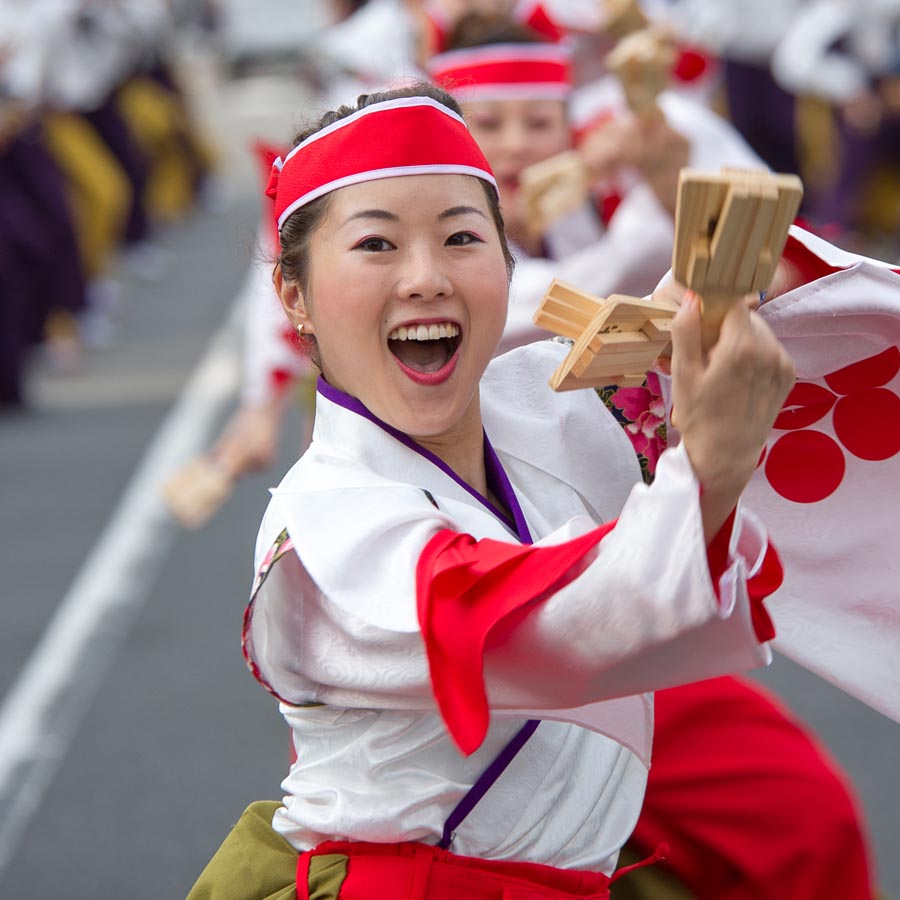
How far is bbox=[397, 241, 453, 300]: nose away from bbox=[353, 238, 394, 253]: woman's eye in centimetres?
2

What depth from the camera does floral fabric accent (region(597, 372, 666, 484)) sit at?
2330mm

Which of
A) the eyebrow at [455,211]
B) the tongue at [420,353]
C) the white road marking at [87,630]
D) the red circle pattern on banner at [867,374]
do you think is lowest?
the white road marking at [87,630]

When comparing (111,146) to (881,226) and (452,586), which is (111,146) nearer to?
(881,226)

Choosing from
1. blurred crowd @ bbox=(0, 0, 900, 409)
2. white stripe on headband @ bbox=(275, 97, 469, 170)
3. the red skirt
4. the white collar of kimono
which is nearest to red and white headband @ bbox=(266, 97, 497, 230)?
→ white stripe on headband @ bbox=(275, 97, 469, 170)

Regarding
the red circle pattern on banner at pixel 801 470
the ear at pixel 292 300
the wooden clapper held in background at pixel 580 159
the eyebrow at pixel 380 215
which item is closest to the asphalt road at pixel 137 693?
the ear at pixel 292 300

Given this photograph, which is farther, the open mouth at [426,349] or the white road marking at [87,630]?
the white road marking at [87,630]

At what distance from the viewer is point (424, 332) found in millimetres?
2090

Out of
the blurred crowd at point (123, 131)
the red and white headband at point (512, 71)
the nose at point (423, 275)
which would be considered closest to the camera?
the nose at point (423, 275)

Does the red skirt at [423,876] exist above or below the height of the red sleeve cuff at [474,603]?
below

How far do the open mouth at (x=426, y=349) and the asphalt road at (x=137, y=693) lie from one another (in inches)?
19.2

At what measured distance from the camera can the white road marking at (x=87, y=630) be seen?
4.60 meters

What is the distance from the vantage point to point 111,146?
12.5 meters

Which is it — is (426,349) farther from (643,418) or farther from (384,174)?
(643,418)

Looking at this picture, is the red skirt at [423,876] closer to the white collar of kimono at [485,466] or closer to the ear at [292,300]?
the white collar of kimono at [485,466]
